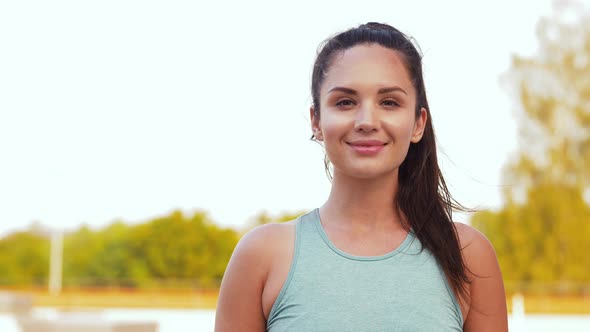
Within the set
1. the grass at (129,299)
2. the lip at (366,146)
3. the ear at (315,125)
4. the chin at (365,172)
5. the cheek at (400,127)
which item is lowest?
the chin at (365,172)

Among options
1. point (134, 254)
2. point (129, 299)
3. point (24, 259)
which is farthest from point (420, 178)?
point (24, 259)

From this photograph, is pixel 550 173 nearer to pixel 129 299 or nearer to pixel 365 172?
pixel 129 299

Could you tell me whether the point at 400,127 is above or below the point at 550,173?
below

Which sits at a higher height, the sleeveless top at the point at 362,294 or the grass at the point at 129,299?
the grass at the point at 129,299

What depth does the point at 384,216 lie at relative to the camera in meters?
1.41

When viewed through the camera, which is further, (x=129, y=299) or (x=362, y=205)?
(x=129, y=299)

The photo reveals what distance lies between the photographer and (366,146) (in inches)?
52.7

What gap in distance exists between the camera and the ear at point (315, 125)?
4.64 ft

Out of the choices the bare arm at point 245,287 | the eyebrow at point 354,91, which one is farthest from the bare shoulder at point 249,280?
the eyebrow at point 354,91

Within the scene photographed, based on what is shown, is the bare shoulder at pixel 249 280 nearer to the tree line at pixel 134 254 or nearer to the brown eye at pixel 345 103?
the brown eye at pixel 345 103

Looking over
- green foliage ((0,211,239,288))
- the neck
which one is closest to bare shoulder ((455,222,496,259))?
the neck

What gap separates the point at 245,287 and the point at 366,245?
20 cm

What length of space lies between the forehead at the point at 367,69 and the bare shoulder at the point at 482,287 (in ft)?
0.91

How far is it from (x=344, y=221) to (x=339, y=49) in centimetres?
28
